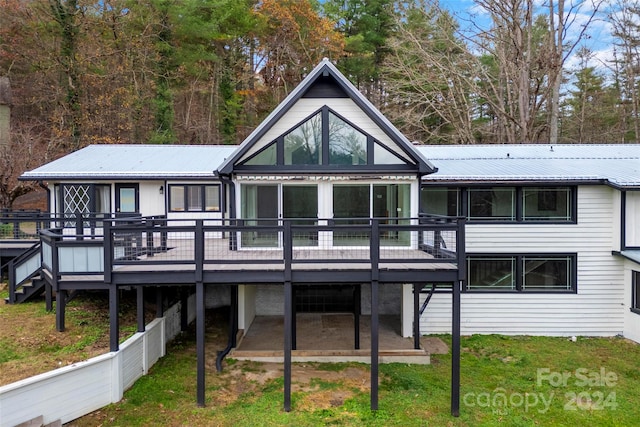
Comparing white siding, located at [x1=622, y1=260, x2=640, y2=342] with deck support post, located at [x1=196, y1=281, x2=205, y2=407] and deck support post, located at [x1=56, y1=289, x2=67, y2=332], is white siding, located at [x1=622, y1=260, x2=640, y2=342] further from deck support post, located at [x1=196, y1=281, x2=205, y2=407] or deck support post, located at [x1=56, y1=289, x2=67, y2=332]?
deck support post, located at [x1=56, y1=289, x2=67, y2=332]

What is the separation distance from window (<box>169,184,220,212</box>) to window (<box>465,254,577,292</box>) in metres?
8.47

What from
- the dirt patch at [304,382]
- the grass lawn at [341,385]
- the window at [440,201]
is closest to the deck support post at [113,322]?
the grass lawn at [341,385]

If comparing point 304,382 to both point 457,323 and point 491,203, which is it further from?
point 491,203

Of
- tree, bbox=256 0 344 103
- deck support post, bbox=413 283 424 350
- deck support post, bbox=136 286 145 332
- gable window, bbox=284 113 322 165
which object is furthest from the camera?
tree, bbox=256 0 344 103

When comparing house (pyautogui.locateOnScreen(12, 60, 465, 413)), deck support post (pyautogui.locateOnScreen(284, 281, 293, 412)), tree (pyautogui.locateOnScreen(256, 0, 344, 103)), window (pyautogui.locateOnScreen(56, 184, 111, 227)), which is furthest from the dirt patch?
tree (pyautogui.locateOnScreen(256, 0, 344, 103))

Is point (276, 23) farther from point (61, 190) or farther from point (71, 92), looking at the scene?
point (61, 190)

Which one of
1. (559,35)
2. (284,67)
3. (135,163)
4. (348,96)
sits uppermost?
(284,67)

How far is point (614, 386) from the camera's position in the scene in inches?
304

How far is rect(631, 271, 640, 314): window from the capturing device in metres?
10.2

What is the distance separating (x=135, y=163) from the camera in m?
12.9

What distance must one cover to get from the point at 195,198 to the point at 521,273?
10664 millimetres

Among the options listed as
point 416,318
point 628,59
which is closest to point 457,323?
point 416,318

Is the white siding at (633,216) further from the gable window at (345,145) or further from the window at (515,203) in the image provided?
the gable window at (345,145)

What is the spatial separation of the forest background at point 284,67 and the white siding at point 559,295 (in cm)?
902
